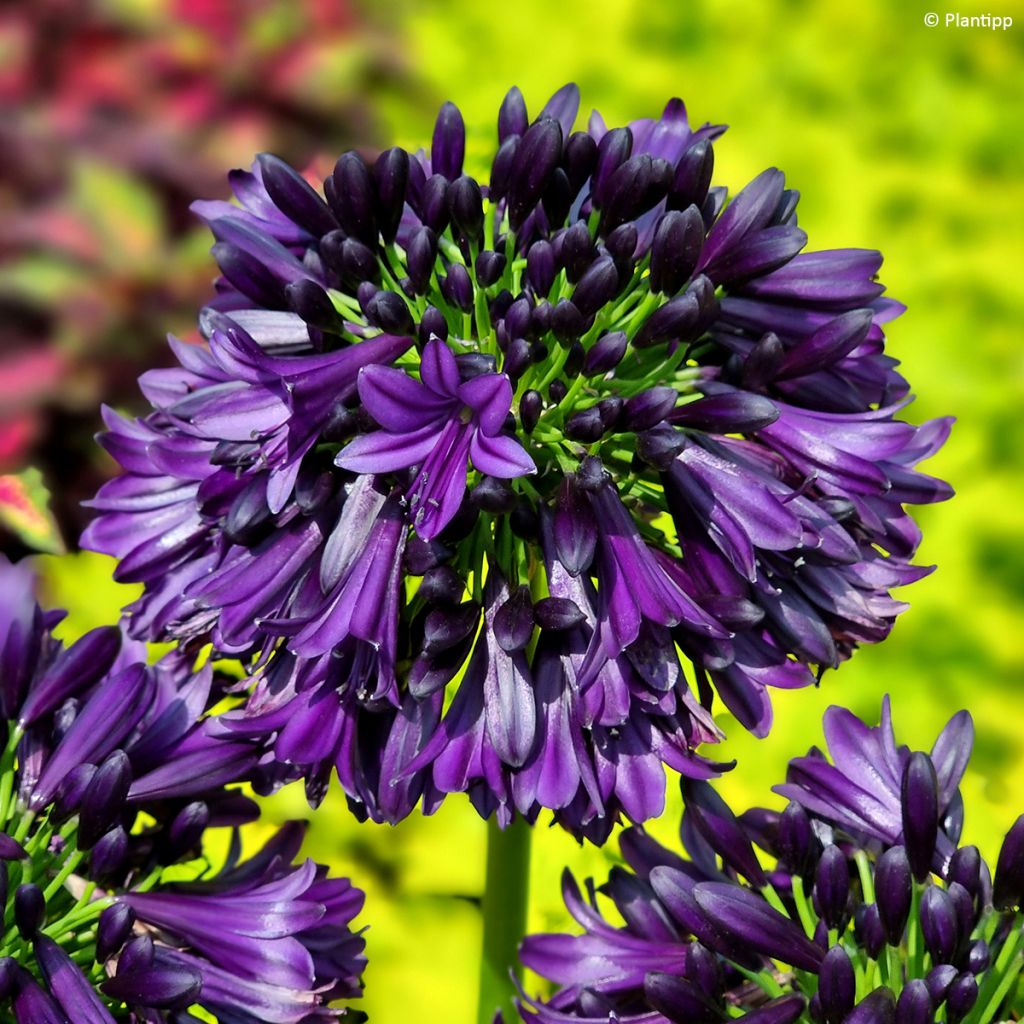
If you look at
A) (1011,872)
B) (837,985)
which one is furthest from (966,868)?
(837,985)

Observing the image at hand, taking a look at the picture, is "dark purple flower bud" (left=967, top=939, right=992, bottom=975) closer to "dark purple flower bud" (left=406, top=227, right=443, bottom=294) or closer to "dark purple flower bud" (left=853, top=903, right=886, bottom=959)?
"dark purple flower bud" (left=853, top=903, right=886, bottom=959)

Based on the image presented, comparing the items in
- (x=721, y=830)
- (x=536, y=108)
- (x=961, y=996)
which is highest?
(x=536, y=108)

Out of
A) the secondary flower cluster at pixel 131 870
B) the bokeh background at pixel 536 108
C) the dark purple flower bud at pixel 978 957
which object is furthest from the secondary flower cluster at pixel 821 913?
the bokeh background at pixel 536 108

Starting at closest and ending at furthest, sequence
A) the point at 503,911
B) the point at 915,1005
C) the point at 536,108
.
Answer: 1. the point at 915,1005
2. the point at 503,911
3. the point at 536,108

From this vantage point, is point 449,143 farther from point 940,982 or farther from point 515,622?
point 940,982

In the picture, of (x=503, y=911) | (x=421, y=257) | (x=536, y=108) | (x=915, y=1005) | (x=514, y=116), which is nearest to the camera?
(x=915, y=1005)
